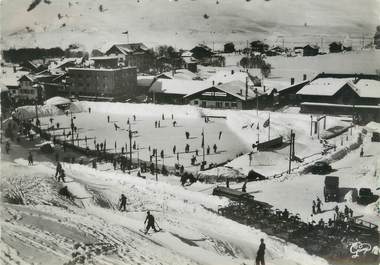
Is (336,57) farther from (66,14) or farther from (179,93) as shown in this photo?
(66,14)

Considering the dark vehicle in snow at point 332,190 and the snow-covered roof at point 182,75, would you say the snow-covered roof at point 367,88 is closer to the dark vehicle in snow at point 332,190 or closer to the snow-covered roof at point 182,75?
the snow-covered roof at point 182,75

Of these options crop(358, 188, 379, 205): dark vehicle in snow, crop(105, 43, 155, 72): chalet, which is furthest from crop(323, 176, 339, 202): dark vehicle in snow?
crop(105, 43, 155, 72): chalet

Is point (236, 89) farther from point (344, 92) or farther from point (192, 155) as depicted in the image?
point (192, 155)

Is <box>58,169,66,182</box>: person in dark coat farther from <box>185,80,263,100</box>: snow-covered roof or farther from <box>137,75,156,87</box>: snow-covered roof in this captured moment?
<box>137,75,156,87</box>: snow-covered roof

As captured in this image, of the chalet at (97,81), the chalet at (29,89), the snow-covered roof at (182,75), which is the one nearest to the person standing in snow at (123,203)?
the chalet at (97,81)

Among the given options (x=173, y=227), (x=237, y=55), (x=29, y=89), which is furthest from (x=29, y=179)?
(x=237, y=55)

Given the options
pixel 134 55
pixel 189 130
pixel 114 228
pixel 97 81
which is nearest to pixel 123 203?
pixel 114 228
